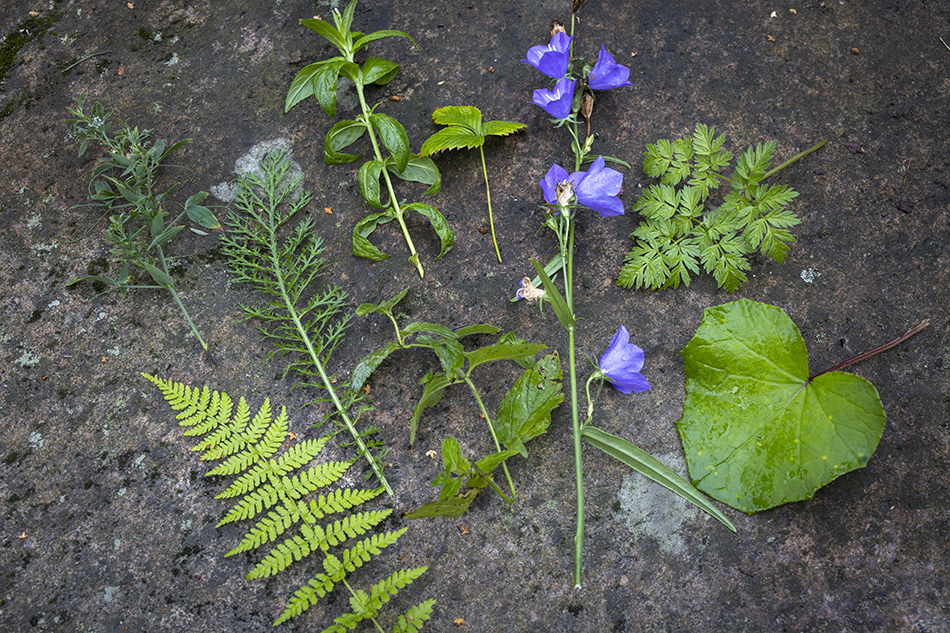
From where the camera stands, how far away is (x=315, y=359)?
→ 211 cm

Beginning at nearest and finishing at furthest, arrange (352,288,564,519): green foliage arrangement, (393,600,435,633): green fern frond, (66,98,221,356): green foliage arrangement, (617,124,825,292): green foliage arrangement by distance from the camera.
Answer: (393,600,435,633): green fern frond → (352,288,564,519): green foliage arrangement → (617,124,825,292): green foliage arrangement → (66,98,221,356): green foliage arrangement

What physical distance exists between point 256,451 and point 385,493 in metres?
0.46

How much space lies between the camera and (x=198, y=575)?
1.97 m

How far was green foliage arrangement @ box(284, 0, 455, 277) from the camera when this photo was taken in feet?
7.38

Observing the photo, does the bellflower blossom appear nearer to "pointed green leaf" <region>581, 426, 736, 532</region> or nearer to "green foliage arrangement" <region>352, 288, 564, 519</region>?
"green foliage arrangement" <region>352, 288, 564, 519</region>

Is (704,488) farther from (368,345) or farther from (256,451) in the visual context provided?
Result: (256,451)

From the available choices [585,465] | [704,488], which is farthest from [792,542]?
[585,465]

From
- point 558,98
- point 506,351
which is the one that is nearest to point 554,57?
point 558,98

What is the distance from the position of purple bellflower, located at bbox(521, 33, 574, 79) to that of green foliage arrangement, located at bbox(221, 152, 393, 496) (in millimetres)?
1059

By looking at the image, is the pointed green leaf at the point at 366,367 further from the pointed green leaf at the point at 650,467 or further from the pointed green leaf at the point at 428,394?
the pointed green leaf at the point at 650,467

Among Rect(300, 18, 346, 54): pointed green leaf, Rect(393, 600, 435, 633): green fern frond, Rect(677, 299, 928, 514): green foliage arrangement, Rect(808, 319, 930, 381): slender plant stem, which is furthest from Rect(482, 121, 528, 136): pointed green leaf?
Rect(393, 600, 435, 633): green fern frond

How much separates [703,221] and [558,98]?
0.72 m

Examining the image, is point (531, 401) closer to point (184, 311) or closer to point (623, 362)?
point (623, 362)

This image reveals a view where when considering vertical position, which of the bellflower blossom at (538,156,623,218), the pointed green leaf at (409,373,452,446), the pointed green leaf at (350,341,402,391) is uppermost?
the bellflower blossom at (538,156,623,218)
